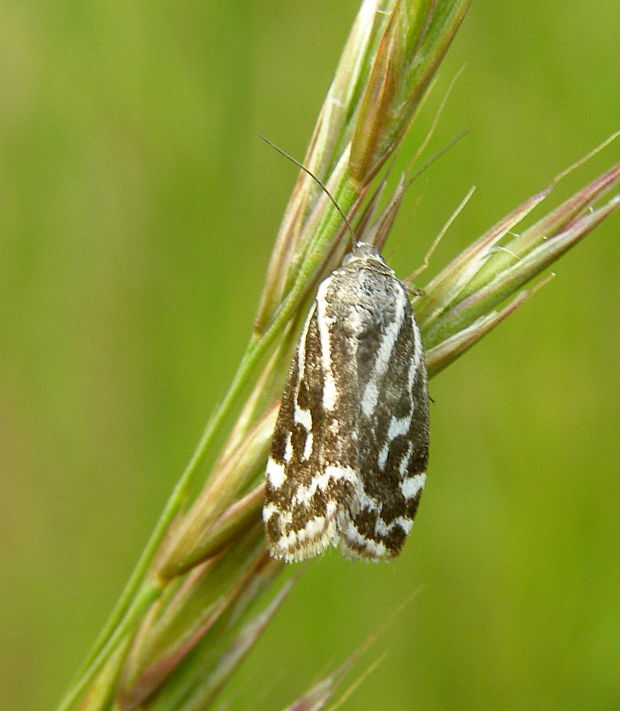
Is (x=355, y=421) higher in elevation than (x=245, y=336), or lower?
higher

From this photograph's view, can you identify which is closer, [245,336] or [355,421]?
[355,421]

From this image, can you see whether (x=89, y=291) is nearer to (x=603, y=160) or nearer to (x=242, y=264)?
(x=242, y=264)

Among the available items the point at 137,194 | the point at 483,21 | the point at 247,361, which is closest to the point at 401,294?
the point at 247,361

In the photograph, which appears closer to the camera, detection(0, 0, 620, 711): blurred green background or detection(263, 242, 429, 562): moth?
detection(263, 242, 429, 562): moth

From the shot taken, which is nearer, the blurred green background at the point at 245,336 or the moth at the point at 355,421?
the moth at the point at 355,421
